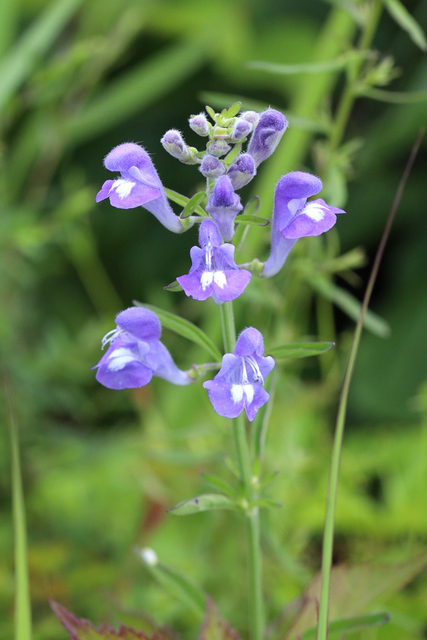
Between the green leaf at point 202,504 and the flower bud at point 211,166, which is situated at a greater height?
the flower bud at point 211,166

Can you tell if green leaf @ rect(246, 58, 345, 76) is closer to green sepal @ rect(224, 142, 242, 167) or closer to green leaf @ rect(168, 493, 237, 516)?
green sepal @ rect(224, 142, 242, 167)

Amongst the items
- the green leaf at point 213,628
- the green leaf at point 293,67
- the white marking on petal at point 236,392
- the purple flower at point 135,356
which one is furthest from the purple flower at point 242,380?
the green leaf at point 293,67

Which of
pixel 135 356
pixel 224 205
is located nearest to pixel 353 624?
pixel 135 356

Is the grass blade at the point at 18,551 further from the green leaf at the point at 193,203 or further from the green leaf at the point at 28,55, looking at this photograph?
the green leaf at the point at 28,55

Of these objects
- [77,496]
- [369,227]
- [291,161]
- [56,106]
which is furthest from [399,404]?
[56,106]

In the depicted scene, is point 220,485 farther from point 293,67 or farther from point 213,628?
point 293,67
